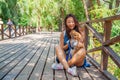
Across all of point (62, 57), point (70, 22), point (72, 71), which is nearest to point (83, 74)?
point (72, 71)

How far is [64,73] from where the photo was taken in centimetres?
440

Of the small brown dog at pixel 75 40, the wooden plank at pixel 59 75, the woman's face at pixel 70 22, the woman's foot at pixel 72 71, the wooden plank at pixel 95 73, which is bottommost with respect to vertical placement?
the wooden plank at pixel 95 73

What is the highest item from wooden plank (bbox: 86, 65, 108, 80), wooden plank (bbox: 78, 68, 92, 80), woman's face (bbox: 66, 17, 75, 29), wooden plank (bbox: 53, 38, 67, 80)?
woman's face (bbox: 66, 17, 75, 29)

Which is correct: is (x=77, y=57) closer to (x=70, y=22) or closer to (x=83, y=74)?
(x=83, y=74)

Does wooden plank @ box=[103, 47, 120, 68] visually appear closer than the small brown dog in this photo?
Yes

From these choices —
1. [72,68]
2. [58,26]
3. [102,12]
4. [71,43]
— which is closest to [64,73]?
[72,68]

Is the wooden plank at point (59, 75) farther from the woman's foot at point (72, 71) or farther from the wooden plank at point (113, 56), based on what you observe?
the wooden plank at point (113, 56)

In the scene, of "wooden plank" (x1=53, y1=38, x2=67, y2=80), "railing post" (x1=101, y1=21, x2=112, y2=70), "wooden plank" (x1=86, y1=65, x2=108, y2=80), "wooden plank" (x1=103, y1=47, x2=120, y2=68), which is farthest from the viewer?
"railing post" (x1=101, y1=21, x2=112, y2=70)

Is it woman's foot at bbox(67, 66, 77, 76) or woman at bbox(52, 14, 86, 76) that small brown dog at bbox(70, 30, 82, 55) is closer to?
woman at bbox(52, 14, 86, 76)

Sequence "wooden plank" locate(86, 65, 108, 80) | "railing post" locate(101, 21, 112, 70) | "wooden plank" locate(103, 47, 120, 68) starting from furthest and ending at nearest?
"railing post" locate(101, 21, 112, 70) < "wooden plank" locate(86, 65, 108, 80) < "wooden plank" locate(103, 47, 120, 68)

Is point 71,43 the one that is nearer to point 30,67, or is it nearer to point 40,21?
point 30,67

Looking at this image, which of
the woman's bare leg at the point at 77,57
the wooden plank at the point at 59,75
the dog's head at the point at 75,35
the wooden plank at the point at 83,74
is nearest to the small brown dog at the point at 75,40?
the dog's head at the point at 75,35

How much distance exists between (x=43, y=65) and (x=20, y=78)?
4.13ft

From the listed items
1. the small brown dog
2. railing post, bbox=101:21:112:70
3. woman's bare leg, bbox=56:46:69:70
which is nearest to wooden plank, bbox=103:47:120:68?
railing post, bbox=101:21:112:70
